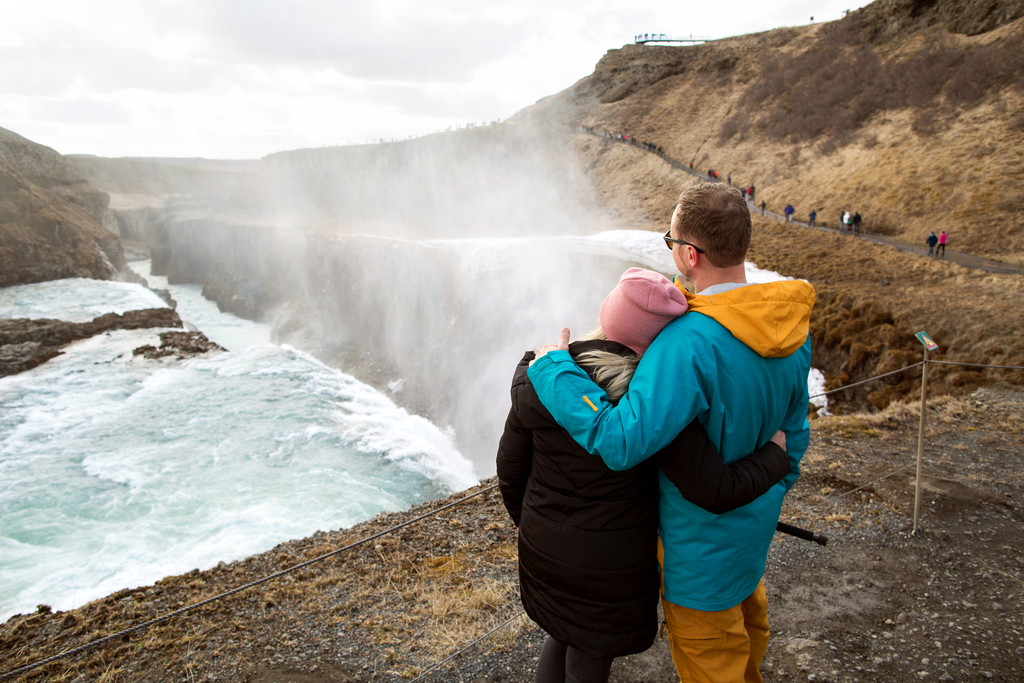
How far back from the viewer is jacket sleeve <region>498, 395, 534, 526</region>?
6.53 ft

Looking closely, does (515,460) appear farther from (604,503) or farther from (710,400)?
(710,400)

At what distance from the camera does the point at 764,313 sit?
1.63 meters

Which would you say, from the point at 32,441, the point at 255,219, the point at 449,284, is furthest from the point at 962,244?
the point at 255,219

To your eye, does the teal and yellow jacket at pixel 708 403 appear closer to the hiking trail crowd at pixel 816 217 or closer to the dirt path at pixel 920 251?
the hiking trail crowd at pixel 816 217

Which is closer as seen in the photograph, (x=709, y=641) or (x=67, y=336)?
(x=709, y=641)

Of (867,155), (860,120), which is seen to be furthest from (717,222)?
(860,120)

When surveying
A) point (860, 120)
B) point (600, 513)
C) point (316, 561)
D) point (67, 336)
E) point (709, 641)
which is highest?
point (860, 120)

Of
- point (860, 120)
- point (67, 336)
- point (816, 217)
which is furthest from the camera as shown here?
point (860, 120)

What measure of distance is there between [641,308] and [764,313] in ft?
1.25

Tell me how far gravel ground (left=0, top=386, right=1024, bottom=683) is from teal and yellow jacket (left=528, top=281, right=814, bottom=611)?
2.11m

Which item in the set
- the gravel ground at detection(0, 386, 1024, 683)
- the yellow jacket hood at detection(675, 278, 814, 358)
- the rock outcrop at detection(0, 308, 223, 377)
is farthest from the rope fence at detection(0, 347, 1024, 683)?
the rock outcrop at detection(0, 308, 223, 377)

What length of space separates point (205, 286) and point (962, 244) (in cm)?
5479

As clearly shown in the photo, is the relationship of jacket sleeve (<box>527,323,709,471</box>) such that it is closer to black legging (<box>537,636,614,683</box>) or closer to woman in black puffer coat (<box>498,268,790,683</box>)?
woman in black puffer coat (<box>498,268,790,683</box>)

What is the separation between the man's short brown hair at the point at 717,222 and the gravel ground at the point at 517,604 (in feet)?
9.72
